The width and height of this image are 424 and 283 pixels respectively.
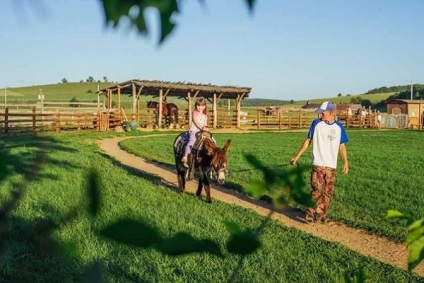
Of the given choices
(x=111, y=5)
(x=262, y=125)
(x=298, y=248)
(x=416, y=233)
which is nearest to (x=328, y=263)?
(x=298, y=248)

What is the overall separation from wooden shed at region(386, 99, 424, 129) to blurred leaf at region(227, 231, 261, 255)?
56.9m

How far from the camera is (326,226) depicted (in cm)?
805

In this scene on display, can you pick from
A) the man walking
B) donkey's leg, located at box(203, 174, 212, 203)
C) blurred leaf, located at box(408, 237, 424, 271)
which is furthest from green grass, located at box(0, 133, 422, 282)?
the man walking

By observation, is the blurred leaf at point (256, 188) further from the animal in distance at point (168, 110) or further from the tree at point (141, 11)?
the animal in distance at point (168, 110)

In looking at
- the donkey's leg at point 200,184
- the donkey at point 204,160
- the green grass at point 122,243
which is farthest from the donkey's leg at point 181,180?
the donkey's leg at point 200,184

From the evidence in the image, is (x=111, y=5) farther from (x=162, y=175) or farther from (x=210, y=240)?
(x=162, y=175)

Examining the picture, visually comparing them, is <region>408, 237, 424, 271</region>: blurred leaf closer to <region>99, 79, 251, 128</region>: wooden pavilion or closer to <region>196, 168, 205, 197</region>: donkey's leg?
<region>196, 168, 205, 197</region>: donkey's leg

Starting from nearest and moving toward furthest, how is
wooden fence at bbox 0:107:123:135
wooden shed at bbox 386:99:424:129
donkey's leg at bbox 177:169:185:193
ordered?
donkey's leg at bbox 177:169:185:193, wooden fence at bbox 0:107:123:135, wooden shed at bbox 386:99:424:129

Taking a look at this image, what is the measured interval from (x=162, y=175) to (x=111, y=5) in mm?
12778

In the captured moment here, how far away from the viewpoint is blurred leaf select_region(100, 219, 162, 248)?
0.83 metres

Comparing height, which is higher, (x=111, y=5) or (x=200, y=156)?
(x=111, y=5)

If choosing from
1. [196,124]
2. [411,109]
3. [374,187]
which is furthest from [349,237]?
[411,109]

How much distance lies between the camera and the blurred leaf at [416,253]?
1094mm

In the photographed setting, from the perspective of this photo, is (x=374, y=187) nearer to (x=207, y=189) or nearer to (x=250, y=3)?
(x=207, y=189)
